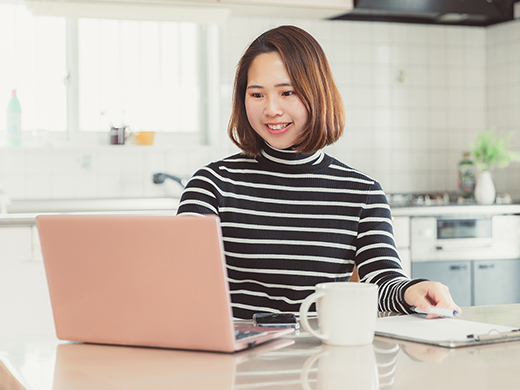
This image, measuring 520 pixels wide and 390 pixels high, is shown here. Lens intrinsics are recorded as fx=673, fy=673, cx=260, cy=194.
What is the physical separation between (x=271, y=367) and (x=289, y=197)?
0.69 metres

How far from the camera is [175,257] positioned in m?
0.84

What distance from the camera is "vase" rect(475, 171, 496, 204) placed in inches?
137

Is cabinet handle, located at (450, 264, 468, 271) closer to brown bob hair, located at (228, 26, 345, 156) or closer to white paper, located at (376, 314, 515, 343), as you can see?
brown bob hair, located at (228, 26, 345, 156)

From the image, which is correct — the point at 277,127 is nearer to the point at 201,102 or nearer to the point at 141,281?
the point at 141,281

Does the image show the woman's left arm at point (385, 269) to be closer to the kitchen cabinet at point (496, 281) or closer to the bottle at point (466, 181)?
the kitchen cabinet at point (496, 281)

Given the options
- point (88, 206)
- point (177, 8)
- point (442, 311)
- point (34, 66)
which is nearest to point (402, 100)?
point (177, 8)

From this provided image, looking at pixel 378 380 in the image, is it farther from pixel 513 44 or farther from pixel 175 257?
pixel 513 44

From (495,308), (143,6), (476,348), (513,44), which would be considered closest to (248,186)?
(495,308)

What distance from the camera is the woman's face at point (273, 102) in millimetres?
1405

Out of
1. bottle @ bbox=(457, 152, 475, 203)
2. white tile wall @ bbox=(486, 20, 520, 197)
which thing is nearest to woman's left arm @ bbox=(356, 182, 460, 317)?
bottle @ bbox=(457, 152, 475, 203)

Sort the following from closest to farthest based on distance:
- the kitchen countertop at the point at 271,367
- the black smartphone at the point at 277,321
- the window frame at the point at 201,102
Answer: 1. the kitchen countertop at the point at 271,367
2. the black smartphone at the point at 277,321
3. the window frame at the point at 201,102

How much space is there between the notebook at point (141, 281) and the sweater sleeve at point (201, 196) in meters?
0.53

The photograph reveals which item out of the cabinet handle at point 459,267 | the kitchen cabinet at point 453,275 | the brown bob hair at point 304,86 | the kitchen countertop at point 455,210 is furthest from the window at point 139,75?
the brown bob hair at point 304,86

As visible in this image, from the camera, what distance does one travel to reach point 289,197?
1474 mm
